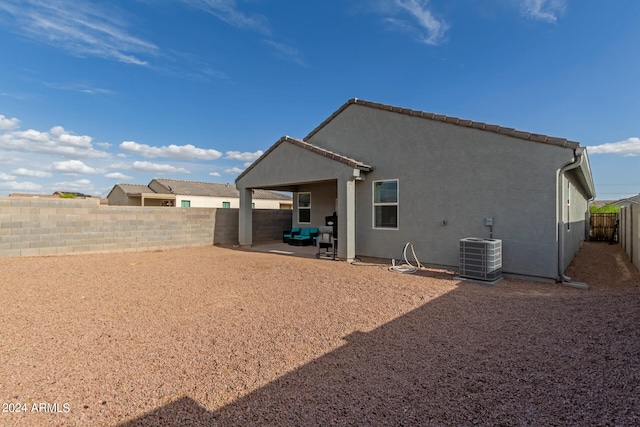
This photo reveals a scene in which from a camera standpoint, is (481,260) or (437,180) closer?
(481,260)

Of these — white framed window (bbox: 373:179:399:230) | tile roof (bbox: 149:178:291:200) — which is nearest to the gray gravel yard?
white framed window (bbox: 373:179:399:230)

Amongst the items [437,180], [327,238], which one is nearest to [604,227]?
[437,180]

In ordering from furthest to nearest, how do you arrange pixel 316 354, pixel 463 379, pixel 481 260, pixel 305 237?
pixel 305 237 < pixel 481 260 < pixel 316 354 < pixel 463 379

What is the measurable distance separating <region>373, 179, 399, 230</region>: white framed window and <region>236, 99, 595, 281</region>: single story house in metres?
0.03

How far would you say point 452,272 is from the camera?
8227 millimetres

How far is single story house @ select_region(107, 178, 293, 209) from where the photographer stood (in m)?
29.4

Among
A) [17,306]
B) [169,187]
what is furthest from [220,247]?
[169,187]

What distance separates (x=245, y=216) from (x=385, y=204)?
655 cm

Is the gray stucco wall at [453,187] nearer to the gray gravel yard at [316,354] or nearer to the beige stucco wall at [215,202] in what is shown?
the gray gravel yard at [316,354]

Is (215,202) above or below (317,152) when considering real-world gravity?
below

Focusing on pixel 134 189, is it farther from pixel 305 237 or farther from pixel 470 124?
pixel 470 124

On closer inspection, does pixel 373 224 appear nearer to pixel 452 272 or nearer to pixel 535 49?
pixel 452 272

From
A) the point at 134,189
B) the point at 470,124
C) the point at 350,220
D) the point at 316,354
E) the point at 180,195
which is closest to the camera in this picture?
the point at 316,354

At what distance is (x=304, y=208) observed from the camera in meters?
14.9
